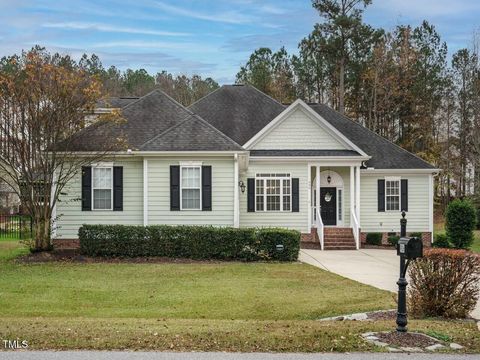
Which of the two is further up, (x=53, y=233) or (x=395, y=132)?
(x=395, y=132)

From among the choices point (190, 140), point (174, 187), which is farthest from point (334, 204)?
point (174, 187)

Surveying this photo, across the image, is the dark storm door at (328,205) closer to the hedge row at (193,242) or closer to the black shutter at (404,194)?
the black shutter at (404,194)

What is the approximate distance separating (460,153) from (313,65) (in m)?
13.4

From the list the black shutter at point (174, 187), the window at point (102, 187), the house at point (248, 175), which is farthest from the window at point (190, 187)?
the window at point (102, 187)

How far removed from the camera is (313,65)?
5056 centimetres

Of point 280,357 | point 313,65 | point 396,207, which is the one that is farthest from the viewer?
point 313,65

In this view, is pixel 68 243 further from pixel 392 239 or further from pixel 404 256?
pixel 404 256

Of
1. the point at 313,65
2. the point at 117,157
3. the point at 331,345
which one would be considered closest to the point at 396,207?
the point at 117,157

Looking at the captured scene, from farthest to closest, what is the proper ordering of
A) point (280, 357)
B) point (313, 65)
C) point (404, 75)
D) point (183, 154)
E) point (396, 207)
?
point (313, 65) < point (404, 75) < point (396, 207) < point (183, 154) < point (280, 357)

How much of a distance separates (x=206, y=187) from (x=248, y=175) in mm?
3607

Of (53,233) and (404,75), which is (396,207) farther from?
(404,75)

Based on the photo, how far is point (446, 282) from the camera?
10641 millimetres

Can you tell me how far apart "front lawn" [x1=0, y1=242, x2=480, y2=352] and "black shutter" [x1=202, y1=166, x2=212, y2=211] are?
4.27 metres

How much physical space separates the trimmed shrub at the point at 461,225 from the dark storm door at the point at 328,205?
4.97 metres
